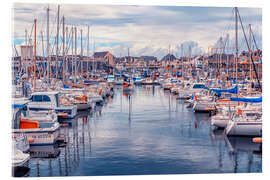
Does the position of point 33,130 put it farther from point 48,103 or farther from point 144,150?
point 48,103

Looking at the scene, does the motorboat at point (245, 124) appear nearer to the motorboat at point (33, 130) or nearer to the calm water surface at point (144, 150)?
the calm water surface at point (144, 150)

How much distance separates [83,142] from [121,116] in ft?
23.4

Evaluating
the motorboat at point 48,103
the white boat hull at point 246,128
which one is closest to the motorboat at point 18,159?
the motorboat at point 48,103

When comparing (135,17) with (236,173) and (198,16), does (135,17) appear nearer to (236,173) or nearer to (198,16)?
(198,16)

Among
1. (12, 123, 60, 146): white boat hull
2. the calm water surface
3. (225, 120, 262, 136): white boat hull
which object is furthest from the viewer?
(225, 120, 262, 136): white boat hull

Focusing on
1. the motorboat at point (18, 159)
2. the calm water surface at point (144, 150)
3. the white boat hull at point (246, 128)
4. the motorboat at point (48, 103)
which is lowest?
the calm water surface at point (144, 150)

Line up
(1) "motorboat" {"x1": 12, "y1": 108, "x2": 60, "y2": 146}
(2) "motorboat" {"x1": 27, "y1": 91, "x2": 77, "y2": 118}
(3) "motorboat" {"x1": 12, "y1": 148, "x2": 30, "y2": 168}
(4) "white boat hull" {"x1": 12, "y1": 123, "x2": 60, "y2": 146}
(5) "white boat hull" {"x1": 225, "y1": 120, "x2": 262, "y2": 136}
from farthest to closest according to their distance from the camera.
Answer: (2) "motorboat" {"x1": 27, "y1": 91, "x2": 77, "y2": 118} < (5) "white boat hull" {"x1": 225, "y1": 120, "x2": 262, "y2": 136} < (4) "white boat hull" {"x1": 12, "y1": 123, "x2": 60, "y2": 146} < (1) "motorboat" {"x1": 12, "y1": 108, "x2": 60, "y2": 146} < (3) "motorboat" {"x1": 12, "y1": 148, "x2": 30, "y2": 168}

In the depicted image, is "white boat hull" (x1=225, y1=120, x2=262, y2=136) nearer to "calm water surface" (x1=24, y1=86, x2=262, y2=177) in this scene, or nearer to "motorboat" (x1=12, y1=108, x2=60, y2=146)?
"calm water surface" (x1=24, y1=86, x2=262, y2=177)

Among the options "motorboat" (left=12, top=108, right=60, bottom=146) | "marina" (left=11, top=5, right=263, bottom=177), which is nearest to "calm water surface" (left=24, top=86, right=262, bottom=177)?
"marina" (left=11, top=5, right=263, bottom=177)

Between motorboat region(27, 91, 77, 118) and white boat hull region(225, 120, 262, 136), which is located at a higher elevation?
motorboat region(27, 91, 77, 118)

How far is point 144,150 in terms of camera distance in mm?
12336

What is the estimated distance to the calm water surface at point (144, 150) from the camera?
34.0ft

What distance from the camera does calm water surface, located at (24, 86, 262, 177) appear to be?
1036 cm

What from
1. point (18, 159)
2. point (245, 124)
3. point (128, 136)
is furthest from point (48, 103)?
point (245, 124)
